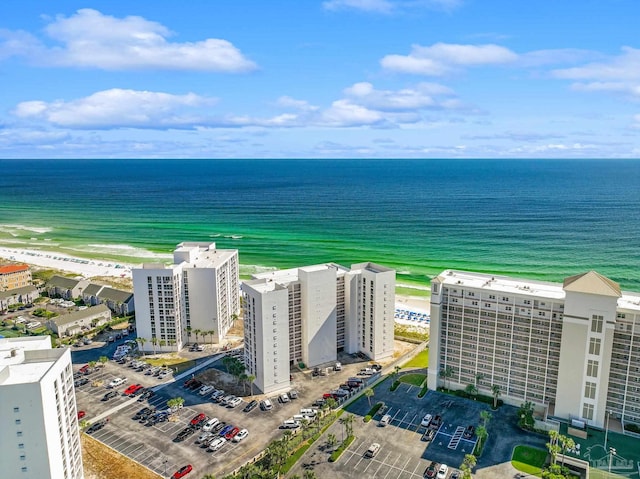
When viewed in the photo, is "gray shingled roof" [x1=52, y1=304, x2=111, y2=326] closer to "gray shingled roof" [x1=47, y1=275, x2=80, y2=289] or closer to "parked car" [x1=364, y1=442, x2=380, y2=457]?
"gray shingled roof" [x1=47, y1=275, x2=80, y2=289]

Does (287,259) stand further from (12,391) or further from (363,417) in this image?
(12,391)

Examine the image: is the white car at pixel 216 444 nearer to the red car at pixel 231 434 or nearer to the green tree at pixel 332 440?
the red car at pixel 231 434

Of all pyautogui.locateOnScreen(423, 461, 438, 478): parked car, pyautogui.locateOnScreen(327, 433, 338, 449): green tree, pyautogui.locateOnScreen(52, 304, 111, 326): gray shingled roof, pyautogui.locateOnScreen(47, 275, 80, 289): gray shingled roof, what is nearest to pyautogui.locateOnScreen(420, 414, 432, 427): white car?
pyautogui.locateOnScreen(423, 461, 438, 478): parked car

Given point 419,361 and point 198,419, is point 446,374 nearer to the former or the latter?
point 419,361

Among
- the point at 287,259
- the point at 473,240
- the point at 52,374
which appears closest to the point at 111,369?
the point at 52,374

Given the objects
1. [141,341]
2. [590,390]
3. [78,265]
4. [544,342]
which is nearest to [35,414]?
[141,341]

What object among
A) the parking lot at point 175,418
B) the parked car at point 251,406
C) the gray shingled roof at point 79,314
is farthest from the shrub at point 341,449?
the gray shingled roof at point 79,314
